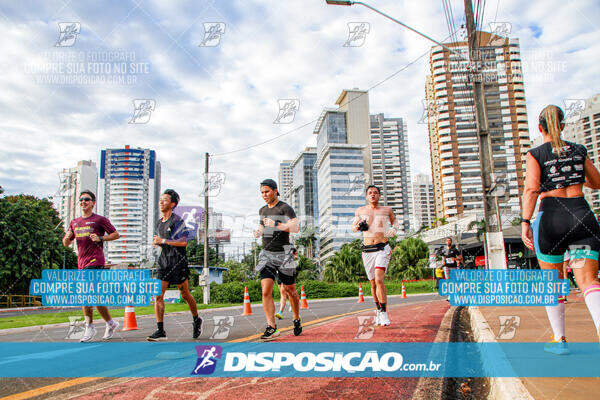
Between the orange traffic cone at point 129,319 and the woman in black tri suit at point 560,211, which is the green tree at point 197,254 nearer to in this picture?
the orange traffic cone at point 129,319

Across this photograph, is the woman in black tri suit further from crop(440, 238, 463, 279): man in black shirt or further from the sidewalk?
crop(440, 238, 463, 279): man in black shirt

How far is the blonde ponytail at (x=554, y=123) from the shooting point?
3.31 metres

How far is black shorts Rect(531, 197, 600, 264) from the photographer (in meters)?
3.00

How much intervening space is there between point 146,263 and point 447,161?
79.5m

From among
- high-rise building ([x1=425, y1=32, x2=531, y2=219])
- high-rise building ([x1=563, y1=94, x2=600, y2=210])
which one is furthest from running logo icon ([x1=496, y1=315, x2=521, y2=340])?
high-rise building ([x1=425, y1=32, x2=531, y2=219])

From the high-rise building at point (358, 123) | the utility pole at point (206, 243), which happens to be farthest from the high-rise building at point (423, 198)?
the utility pole at point (206, 243)

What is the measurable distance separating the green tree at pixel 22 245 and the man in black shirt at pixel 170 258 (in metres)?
28.1

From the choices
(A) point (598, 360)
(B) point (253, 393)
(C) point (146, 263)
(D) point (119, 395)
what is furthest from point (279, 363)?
(C) point (146, 263)

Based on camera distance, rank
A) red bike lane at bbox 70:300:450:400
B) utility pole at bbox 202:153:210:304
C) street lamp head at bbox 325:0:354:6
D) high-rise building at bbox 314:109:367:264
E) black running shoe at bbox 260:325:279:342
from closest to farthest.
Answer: red bike lane at bbox 70:300:450:400 < black running shoe at bbox 260:325:279:342 < street lamp head at bbox 325:0:354:6 < utility pole at bbox 202:153:210:304 < high-rise building at bbox 314:109:367:264

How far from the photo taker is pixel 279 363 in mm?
3354

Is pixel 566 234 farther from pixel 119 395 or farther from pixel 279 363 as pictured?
pixel 119 395

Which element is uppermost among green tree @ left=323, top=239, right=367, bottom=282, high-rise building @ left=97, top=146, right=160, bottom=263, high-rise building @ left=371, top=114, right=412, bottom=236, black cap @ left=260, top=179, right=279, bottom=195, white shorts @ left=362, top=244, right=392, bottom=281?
high-rise building @ left=371, top=114, right=412, bottom=236

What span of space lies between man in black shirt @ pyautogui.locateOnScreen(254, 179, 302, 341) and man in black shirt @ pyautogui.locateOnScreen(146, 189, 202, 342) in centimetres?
92

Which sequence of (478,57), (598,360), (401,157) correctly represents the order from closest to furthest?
(598,360) < (478,57) < (401,157)
